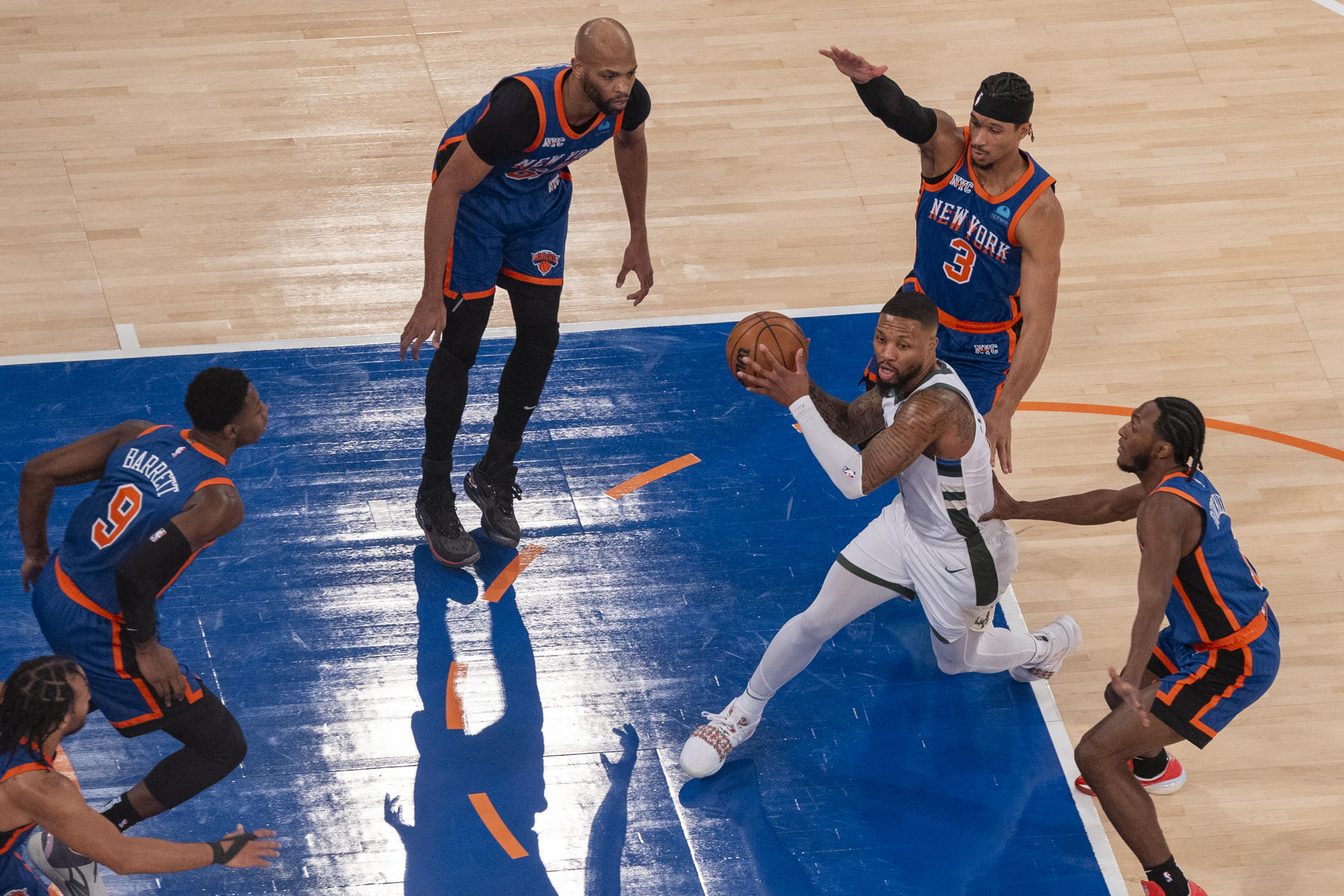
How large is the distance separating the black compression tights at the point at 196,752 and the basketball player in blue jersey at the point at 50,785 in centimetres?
61

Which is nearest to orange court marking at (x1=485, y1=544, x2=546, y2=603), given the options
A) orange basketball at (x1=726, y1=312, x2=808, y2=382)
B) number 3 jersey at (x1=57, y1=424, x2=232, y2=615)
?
orange basketball at (x1=726, y1=312, x2=808, y2=382)

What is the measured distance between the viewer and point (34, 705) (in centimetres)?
393

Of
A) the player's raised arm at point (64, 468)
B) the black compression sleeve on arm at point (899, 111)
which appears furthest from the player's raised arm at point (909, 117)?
the player's raised arm at point (64, 468)

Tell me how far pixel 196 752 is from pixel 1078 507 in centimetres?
344

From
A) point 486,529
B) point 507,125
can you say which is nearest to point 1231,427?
point 486,529

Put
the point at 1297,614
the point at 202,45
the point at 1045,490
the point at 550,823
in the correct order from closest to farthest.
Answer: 1. the point at 550,823
2. the point at 1297,614
3. the point at 1045,490
4. the point at 202,45

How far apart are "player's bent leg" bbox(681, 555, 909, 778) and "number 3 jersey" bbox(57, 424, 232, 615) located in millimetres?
2178

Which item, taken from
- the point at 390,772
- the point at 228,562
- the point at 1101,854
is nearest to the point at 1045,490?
the point at 1101,854

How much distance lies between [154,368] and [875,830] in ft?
14.7

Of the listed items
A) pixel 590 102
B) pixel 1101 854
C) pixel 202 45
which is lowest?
pixel 1101 854

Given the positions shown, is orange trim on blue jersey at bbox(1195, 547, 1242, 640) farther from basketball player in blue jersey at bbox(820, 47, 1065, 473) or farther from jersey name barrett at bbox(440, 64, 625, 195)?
jersey name barrett at bbox(440, 64, 625, 195)

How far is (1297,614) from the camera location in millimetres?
6309

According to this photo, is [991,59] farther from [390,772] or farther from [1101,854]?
[390,772]

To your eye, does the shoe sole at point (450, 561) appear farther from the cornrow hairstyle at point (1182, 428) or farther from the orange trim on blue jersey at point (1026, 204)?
the cornrow hairstyle at point (1182, 428)
